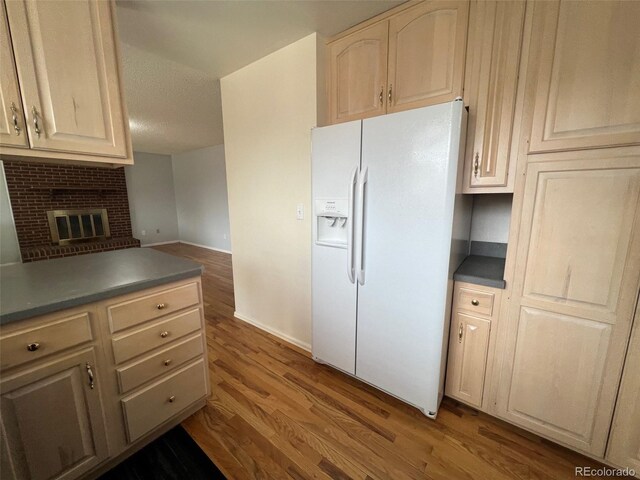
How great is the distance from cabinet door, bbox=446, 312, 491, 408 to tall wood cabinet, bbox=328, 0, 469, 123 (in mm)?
1336

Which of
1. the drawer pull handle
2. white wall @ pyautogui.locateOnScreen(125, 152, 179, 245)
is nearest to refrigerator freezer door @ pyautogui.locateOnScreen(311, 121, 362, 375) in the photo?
the drawer pull handle

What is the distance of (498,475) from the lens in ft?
4.09

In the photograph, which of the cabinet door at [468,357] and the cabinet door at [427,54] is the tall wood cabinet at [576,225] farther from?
the cabinet door at [427,54]

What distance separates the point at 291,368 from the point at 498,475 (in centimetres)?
137

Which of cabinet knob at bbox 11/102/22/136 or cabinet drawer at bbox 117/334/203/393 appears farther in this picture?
cabinet drawer at bbox 117/334/203/393

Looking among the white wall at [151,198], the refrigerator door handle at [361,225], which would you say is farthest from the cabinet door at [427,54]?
the white wall at [151,198]

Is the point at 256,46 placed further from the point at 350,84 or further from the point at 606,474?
the point at 606,474

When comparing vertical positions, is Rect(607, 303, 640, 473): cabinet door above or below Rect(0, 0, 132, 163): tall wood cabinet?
below

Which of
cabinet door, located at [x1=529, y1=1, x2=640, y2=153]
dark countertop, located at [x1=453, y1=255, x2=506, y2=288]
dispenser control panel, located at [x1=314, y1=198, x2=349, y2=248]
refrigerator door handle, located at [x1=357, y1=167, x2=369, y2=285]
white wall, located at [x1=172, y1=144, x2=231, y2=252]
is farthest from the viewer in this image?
white wall, located at [x1=172, y1=144, x2=231, y2=252]

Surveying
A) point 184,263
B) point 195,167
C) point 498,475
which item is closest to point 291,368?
point 184,263

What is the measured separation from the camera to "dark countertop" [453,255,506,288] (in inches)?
55.8

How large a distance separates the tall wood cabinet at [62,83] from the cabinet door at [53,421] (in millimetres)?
949

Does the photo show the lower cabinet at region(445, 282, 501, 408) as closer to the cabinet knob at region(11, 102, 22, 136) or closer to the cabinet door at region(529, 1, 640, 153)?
the cabinet door at region(529, 1, 640, 153)

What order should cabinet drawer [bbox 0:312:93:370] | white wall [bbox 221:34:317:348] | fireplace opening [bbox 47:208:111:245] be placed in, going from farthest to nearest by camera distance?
fireplace opening [bbox 47:208:111:245] → white wall [bbox 221:34:317:348] → cabinet drawer [bbox 0:312:93:370]
